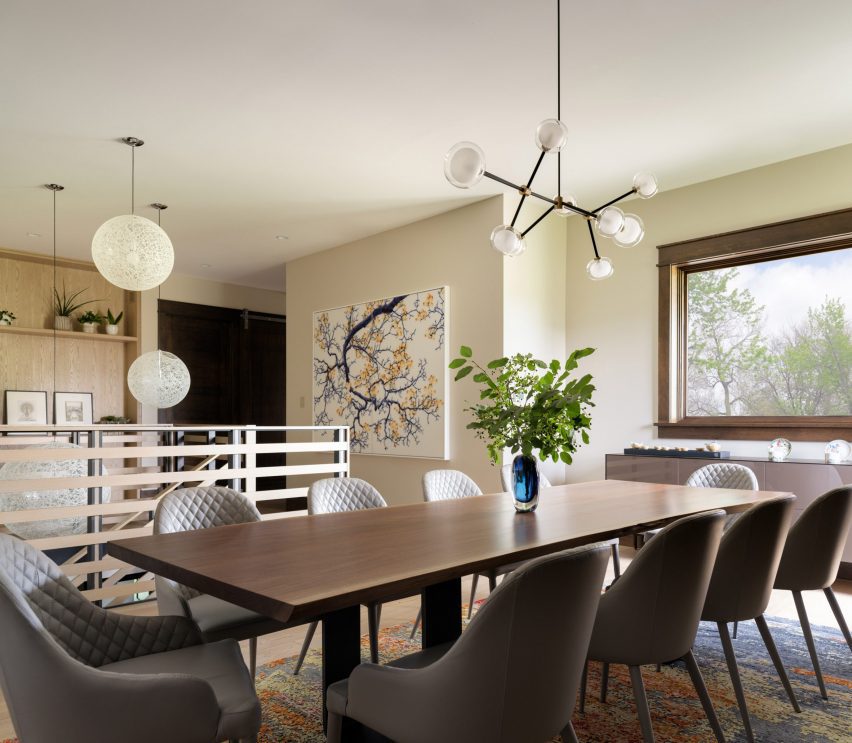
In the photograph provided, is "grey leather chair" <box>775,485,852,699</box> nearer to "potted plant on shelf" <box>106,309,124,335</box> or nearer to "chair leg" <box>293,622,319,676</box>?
"chair leg" <box>293,622,319,676</box>

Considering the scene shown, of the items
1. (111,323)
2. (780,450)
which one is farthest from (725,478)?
(111,323)

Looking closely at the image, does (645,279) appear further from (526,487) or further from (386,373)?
(526,487)

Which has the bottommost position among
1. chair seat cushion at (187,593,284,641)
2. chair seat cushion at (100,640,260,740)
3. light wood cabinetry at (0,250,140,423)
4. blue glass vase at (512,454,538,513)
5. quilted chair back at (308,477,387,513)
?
chair seat cushion at (187,593,284,641)

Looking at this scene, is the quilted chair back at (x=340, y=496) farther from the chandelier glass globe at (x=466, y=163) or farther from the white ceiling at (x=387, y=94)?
the white ceiling at (x=387, y=94)

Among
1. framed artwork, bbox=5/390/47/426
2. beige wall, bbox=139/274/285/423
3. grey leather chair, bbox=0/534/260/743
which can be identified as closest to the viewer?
grey leather chair, bbox=0/534/260/743

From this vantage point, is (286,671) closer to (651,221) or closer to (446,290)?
(446,290)

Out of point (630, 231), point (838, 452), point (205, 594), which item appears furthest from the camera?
point (838, 452)

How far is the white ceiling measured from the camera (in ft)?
9.46

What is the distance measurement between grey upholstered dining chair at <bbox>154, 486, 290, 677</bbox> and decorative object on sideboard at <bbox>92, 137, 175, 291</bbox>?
1898 millimetres

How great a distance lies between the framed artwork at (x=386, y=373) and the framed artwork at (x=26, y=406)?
272 centimetres

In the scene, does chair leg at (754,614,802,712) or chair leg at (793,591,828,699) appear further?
chair leg at (793,591,828,699)

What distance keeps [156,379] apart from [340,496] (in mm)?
3248

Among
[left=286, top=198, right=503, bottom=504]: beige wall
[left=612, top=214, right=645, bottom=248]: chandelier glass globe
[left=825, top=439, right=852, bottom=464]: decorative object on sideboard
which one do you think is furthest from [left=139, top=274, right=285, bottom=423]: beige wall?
[left=825, top=439, right=852, bottom=464]: decorative object on sideboard

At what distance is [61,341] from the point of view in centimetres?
712
